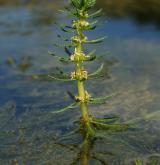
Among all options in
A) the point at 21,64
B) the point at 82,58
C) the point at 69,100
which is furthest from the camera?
the point at 21,64

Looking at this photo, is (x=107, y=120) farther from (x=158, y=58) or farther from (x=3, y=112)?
(x=158, y=58)

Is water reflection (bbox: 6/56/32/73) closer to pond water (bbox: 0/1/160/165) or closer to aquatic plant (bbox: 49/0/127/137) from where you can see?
pond water (bbox: 0/1/160/165)

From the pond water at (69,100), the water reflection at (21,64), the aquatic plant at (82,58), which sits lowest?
the water reflection at (21,64)

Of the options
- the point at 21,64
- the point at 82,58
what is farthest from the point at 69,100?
the point at 21,64

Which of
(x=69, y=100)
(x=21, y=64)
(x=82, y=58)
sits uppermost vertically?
(x=82, y=58)

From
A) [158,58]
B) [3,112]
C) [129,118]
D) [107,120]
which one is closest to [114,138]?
[107,120]

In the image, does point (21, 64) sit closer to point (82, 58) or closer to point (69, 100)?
point (69, 100)

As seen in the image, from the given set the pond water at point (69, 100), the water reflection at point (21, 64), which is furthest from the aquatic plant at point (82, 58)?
the water reflection at point (21, 64)

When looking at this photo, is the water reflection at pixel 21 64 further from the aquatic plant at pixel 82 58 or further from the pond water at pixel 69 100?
the aquatic plant at pixel 82 58
